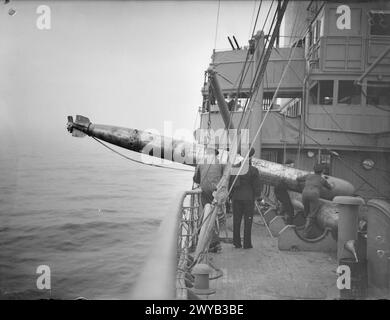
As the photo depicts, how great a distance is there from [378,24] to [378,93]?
204 cm

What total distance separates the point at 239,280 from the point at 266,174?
501 cm

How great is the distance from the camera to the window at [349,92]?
11.6 meters

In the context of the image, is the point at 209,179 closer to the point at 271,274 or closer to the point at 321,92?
the point at 271,274

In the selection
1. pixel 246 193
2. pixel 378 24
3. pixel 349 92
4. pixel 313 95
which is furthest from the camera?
pixel 313 95

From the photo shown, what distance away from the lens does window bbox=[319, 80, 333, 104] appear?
11766mm

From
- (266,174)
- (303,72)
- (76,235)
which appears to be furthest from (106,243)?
(303,72)

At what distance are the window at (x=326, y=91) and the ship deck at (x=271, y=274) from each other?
7.34 metres

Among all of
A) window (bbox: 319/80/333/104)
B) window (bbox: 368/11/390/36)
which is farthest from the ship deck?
window (bbox: 368/11/390/36)

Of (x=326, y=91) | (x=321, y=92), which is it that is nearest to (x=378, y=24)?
(x=326, y=91)

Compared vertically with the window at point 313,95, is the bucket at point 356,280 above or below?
below

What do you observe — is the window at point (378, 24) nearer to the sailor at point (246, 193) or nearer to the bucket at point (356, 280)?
the sailor at point (246, 193)

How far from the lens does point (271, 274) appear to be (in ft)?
15.3

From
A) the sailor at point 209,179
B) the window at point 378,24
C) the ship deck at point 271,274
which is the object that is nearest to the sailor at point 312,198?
the ship deck at point 271,274
